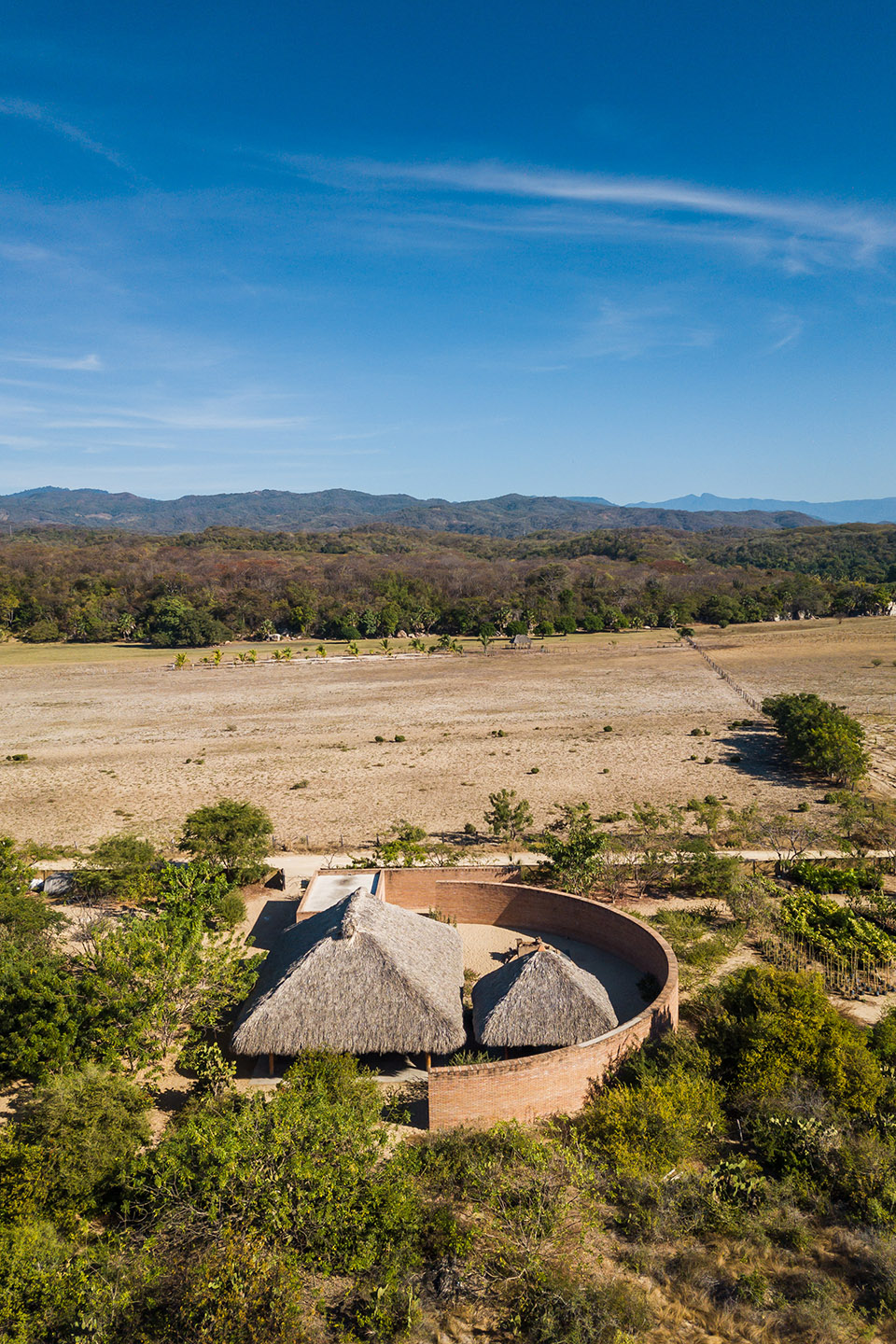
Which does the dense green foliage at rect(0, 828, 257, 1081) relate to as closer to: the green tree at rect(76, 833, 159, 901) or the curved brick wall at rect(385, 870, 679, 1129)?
the green tree at rect(76, 833, 159, 901)

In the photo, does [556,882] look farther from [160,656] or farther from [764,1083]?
[160,656]

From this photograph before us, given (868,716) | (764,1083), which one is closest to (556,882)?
(764,1083)

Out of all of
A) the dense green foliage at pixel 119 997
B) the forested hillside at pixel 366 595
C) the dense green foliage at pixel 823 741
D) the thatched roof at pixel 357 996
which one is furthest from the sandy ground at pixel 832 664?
the dense green foliage at pixel 119 997

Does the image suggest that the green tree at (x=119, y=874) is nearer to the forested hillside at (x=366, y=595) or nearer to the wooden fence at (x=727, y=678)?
the wooden fence at (x=727, y=678)

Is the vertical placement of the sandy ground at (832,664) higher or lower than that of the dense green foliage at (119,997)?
higher

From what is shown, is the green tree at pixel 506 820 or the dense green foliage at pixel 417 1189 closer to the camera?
the dense green foliage at pixel 417 1189

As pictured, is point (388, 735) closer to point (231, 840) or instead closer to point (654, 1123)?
point (231, 840)

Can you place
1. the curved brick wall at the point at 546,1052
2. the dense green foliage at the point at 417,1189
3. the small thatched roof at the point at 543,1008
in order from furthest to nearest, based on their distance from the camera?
the small thatched roof at the point at 543,1008 < the curved brick wall at the point at 546,1052 < the dense green foliage at the point at 417,1189
